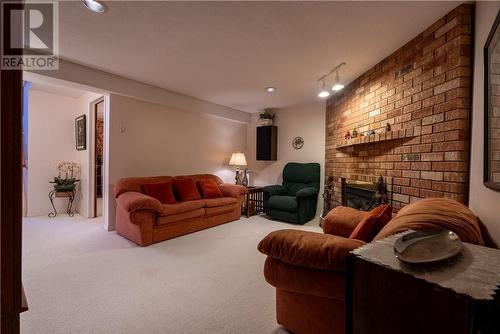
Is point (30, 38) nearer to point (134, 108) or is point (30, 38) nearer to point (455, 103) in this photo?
point (134, 108)

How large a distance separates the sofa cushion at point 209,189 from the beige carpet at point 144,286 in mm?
899

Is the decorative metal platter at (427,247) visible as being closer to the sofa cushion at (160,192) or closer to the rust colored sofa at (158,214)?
the rust colored sofa at (158,214)

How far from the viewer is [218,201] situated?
3.79 meters

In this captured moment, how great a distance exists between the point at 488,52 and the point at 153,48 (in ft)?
8.93

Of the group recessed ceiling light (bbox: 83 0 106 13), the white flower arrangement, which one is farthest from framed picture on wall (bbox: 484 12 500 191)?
the white flower arrangement

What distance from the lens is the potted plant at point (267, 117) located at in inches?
205

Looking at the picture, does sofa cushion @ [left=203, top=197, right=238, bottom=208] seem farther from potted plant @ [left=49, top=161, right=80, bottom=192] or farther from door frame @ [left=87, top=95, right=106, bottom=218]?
potted plant @ [left=49, top=161, right=80, bottom=192]

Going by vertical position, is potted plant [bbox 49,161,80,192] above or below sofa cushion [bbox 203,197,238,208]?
above

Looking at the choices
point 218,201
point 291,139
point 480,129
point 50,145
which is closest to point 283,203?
point 218,201

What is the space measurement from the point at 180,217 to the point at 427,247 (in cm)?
291

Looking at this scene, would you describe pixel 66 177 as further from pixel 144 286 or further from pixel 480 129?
pixel 480 129

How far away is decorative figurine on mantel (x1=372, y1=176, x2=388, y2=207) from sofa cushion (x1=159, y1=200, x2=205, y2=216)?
2.39 metres

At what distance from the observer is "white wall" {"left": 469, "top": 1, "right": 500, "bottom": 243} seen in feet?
4.39

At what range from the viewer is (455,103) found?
1686mm
